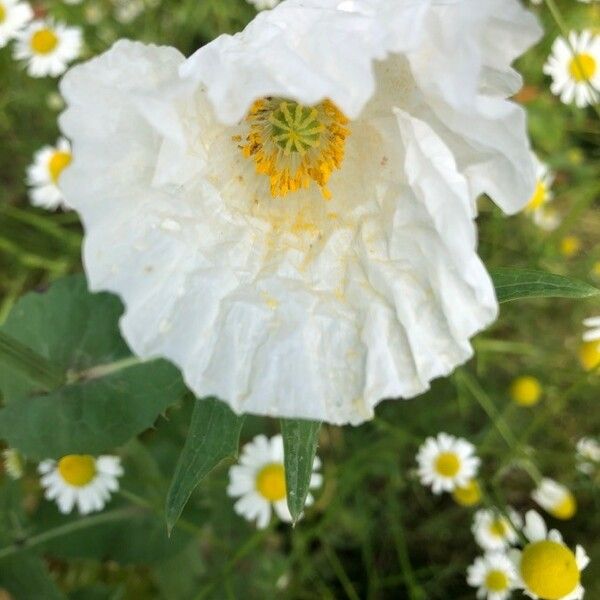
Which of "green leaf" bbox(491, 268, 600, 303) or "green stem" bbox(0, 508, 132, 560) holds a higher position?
"green leaf" bbox(491, 268, 600, 303)

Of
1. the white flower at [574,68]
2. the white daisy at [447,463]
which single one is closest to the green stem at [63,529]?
the white daisy at [447,463]

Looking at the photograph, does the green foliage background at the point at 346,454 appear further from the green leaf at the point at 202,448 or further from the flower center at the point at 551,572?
the green leaf at the point at 202,448

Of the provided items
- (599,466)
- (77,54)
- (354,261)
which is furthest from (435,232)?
(77,54)

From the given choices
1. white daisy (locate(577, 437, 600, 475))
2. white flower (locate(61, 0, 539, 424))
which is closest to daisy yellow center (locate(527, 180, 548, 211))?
white daisy (locate(577, 437, 600, 475))

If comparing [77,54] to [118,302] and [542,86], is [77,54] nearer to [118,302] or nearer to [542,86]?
[118,302]

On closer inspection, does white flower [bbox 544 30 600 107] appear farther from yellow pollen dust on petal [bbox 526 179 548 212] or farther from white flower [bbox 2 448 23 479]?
white flower [bbox 2 448 23 479]

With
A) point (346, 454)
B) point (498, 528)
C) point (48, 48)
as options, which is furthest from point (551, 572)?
point (48, 48)
